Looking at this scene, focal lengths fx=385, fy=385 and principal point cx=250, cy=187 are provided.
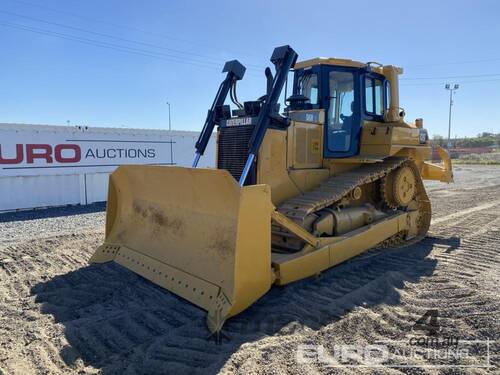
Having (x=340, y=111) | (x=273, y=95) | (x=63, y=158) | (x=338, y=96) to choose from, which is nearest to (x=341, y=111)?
(x=340, y=111)

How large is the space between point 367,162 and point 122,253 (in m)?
3.86

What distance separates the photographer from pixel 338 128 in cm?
614

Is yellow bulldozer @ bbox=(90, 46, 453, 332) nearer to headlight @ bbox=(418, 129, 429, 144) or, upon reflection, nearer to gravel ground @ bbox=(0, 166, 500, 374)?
headlight @ bbox=(418, 129, 429, 144)

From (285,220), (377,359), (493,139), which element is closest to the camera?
(377,359)

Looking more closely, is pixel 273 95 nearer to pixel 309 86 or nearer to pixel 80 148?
pixel 309 86

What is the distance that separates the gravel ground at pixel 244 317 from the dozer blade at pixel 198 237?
207mm

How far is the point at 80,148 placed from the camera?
11.6 m

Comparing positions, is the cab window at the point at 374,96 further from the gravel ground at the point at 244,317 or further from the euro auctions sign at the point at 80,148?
the euro auctions sign at the point at 80,148

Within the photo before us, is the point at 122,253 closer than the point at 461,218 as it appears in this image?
Yes

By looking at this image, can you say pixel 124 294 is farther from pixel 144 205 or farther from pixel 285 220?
pixel 285 220

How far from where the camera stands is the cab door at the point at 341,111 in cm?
592

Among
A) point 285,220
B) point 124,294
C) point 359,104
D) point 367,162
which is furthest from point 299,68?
point 124,294

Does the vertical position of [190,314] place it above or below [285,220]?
below

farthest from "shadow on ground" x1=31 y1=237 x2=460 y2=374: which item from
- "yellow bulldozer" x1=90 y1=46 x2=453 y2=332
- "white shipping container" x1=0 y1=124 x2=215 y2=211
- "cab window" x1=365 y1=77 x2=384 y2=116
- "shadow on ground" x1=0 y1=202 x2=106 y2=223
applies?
"white shipping container" x1=0 y1=124 x2=215 y2=211
